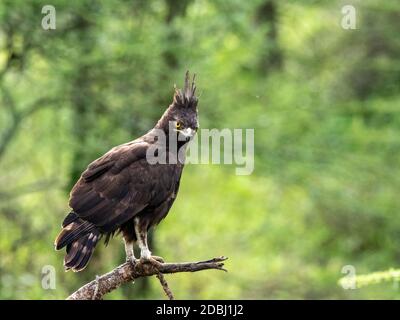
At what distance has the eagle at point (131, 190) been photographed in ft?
20.4

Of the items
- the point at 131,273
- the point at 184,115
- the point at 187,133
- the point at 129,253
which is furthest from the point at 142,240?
the point at 184,115

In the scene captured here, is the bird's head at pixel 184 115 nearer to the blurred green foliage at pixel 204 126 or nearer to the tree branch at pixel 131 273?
the tree branch at pixel 131 273

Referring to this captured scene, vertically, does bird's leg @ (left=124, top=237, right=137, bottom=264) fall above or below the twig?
above

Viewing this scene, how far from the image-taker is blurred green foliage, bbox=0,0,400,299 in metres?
11.1

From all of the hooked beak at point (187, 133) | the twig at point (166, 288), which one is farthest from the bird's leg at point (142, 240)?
the hooked beak at point (187, 133)

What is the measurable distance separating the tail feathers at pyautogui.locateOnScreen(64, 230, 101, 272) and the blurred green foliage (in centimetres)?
451

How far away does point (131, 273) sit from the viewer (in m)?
6.08

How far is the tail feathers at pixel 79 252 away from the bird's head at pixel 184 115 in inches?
49.4

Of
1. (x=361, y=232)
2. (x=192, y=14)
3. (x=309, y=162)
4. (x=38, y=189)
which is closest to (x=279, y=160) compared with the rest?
(x=309, y=162)

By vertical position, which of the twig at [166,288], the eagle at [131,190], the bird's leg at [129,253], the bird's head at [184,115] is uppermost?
the bird's head at [184,115]

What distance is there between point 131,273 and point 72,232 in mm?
514

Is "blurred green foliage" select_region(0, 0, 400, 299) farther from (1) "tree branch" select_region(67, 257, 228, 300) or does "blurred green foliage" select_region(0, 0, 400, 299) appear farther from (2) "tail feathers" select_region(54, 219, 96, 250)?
(1) "tree branch" select_region(67, 257, 228, 300)

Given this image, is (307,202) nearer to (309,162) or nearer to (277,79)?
(277,79)

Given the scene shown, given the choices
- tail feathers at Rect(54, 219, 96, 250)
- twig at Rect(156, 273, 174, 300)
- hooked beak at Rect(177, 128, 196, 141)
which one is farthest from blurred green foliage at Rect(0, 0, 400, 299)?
twig at Rect(156, 273, 174, 300)
